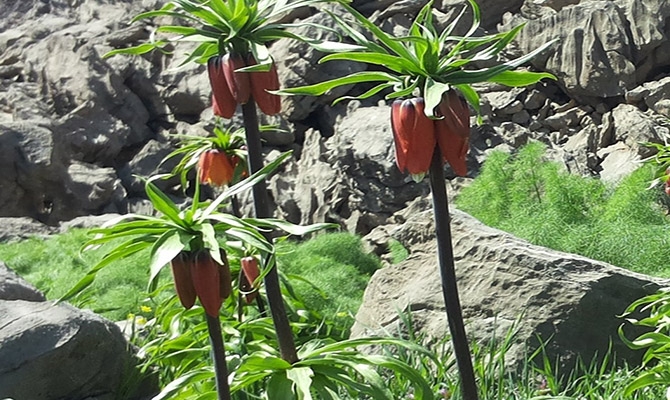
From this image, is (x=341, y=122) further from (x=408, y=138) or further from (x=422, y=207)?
(x=408, y=138)

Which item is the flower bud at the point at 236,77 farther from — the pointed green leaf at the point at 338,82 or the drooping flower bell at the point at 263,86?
the pointed green leaf at the point at 338,82

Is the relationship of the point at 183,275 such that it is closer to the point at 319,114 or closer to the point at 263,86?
the point at 263,86

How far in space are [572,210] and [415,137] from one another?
452 centimetres

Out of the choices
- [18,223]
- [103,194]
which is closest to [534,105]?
[103,194]

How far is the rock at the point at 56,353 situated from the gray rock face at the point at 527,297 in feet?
3.05

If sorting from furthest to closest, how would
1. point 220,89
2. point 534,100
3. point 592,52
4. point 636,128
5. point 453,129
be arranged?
point 534,100
point 592,52
point 636,128
point 220,89
point 453,129

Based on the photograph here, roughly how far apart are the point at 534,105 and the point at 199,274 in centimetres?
835

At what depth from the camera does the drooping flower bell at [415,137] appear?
5.77 ft

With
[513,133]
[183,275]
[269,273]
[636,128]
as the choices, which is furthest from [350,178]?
[183,275]

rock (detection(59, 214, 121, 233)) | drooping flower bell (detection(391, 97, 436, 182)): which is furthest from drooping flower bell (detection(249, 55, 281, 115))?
rock (detection(59, 214, 121, 233))

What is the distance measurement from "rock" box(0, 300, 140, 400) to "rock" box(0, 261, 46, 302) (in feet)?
1.50

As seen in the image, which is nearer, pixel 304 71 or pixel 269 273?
pixel 269 273

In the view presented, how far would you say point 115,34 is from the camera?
445 inches

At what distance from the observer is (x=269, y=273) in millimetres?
2207
